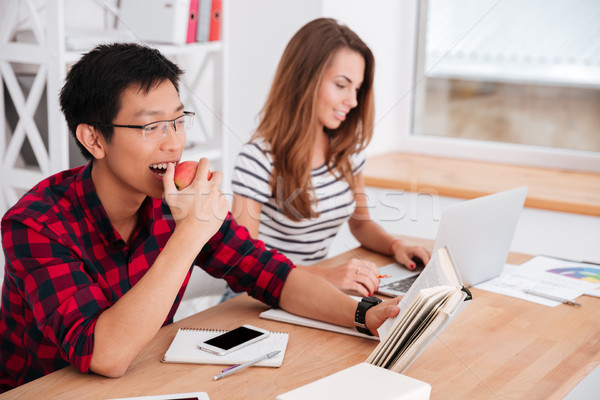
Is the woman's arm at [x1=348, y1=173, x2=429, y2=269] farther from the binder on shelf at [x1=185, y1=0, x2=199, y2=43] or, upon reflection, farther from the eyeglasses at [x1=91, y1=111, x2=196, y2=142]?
the binder on shelf at [x1=185, y1=0, x2=199, y2=43]

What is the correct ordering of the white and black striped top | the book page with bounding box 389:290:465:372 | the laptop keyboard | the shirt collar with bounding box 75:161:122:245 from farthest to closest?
the white and black striped top < the laptop keyboard < the shirt collar with bounding box 75:161:122:245 < the book page with bounding box 389:290:465:372

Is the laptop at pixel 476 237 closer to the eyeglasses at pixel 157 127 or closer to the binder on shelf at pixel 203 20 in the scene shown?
the eyeglasses at pixel 157 127

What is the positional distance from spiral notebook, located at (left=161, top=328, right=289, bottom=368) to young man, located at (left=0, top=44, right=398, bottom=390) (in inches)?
3.2

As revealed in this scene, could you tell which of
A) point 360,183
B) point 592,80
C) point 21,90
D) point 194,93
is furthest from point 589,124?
point 21,90

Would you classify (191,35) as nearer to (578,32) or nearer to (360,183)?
(360,183)

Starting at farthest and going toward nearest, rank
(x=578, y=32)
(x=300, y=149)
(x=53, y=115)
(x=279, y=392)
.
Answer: (x=578, y=32) < (x=53, y=115) < (x=300, y=149) < (x=279, y=392)

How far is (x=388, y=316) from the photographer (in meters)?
1.17

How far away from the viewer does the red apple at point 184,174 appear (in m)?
1.17

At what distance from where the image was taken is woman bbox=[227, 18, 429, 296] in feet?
5.97

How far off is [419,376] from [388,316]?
134 millimetres

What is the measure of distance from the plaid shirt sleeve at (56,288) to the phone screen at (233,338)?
0.20 metres

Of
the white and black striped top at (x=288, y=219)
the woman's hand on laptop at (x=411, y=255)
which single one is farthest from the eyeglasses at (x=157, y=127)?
the woman's hand on laptop at (x=411, y=255)

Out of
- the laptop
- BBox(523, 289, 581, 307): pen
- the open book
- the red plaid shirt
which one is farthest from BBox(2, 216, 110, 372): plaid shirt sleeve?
BBox(523, 289, 581, 307): pen

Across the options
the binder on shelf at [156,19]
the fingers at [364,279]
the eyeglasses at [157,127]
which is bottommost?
the fingers at [364,279]
